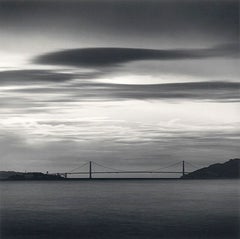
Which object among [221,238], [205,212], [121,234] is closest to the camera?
[221,238]

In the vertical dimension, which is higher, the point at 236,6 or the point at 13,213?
the point at 236,6

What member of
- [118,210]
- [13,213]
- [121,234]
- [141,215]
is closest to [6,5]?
[121,234]

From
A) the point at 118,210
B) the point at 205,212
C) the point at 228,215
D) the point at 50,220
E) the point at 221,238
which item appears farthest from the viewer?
the point at 118,210

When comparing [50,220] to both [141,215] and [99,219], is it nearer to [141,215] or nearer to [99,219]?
[99,219]

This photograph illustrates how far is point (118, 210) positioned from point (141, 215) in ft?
10.7

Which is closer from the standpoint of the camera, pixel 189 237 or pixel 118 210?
pixel 189 237

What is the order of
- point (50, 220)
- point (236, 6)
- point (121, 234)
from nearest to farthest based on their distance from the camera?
1. point (236, 6)
2. point (121, 234)
3. point (50, 220)

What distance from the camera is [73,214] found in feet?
67.4

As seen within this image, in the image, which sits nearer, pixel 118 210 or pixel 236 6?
pixel 236 6

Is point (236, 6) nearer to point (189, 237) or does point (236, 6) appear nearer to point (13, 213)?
point (189, 237)

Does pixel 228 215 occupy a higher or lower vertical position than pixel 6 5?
lower

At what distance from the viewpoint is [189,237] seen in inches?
517

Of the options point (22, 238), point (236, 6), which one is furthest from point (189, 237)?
point (236, 6)

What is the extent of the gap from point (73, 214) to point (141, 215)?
2.70 m
